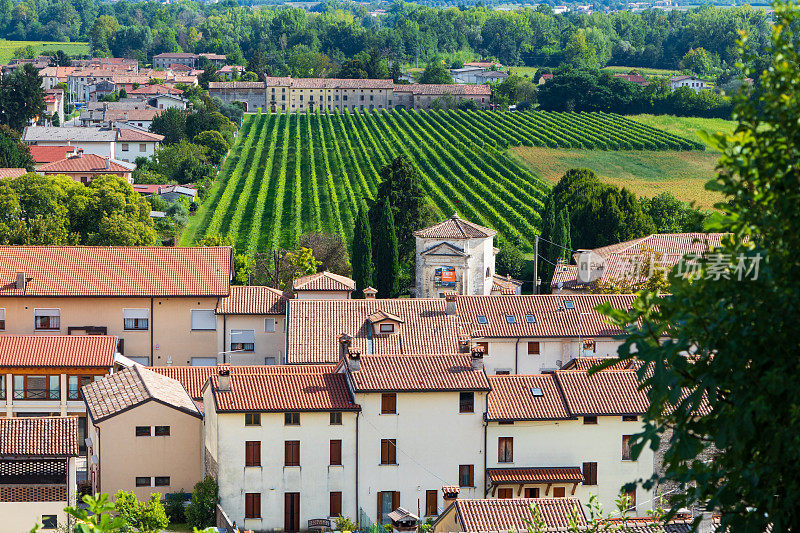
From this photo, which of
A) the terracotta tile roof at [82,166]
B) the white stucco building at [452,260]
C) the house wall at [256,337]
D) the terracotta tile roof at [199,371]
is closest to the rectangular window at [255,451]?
the terracotta tile roof at [199,371]

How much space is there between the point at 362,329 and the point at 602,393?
11.3 meters

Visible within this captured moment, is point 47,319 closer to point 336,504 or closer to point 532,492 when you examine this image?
point 336,504

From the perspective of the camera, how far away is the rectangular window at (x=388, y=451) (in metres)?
38.1

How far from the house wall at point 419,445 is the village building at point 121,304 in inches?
617

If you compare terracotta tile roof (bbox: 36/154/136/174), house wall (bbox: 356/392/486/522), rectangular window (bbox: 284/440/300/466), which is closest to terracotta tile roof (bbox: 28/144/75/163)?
terracotta tile roof (bbox: 36/154/136/174)

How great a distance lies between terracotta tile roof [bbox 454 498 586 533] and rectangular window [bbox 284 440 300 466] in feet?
31.9

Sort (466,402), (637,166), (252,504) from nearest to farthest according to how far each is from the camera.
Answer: (252,504)
(466,402)
(637,166)

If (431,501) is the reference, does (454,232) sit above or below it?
above

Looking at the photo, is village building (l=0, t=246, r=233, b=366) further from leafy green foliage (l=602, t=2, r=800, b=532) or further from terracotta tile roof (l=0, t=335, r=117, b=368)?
leafy green foliage (l=602, t=2, r=800, b=532)

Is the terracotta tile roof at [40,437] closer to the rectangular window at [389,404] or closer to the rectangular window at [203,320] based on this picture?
the rectangular window at [389,404]

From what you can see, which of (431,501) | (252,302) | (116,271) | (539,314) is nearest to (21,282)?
(116,271)

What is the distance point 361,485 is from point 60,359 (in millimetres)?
13045

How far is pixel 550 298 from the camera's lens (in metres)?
50.2

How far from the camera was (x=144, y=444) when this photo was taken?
130ft
